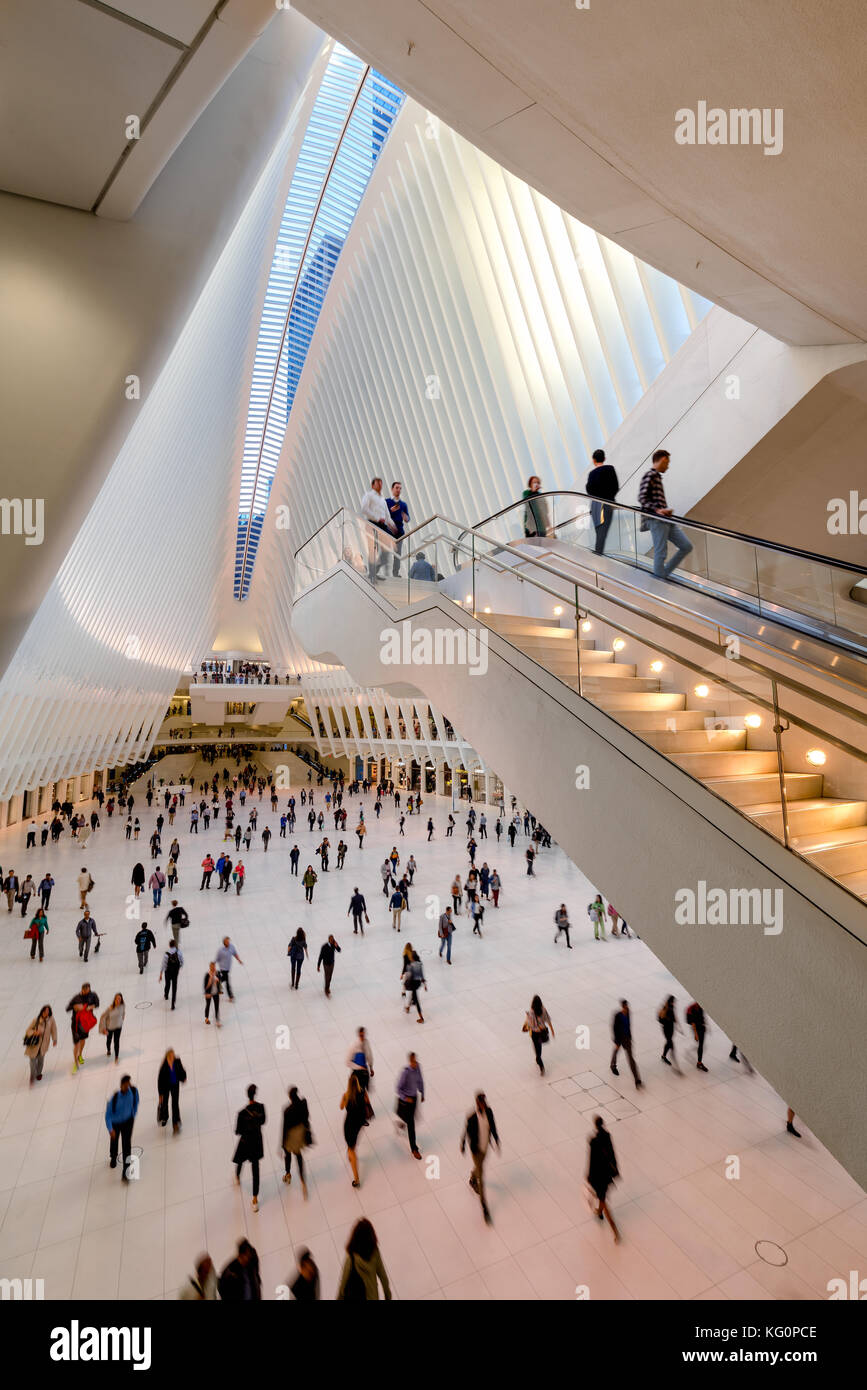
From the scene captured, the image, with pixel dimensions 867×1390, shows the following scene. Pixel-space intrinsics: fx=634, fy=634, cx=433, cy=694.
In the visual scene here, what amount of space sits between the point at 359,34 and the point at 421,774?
32395mm

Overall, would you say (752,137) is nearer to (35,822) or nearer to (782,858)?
(782,858)

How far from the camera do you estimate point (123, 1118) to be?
5.72 meters

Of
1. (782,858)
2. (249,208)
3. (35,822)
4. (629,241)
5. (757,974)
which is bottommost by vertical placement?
(35,822)

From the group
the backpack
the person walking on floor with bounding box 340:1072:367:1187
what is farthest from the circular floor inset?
the person walking on floor with bounding box 340:1072:367:1187

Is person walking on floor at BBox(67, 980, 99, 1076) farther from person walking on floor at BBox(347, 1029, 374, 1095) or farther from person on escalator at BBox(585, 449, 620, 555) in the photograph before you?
person on escalator at BBox(585, 449, 620, 555)

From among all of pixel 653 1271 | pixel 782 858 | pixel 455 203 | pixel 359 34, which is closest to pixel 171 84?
pixel 359 34

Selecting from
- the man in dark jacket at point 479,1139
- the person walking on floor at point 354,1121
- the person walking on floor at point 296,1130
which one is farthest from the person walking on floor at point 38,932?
the man in dark jacket at point 479,1139

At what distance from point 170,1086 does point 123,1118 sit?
62 centimetres

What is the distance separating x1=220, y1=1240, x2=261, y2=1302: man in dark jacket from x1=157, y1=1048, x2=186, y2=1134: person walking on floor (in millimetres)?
2502

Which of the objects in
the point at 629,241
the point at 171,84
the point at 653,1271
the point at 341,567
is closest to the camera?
the point at 171,84

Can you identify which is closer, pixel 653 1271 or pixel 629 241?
pixel 653 1271

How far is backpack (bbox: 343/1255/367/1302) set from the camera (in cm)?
402

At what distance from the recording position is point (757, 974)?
3.14 metres

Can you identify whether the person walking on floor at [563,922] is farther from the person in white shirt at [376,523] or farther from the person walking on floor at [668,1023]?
the person in white shirt at [376,523]
